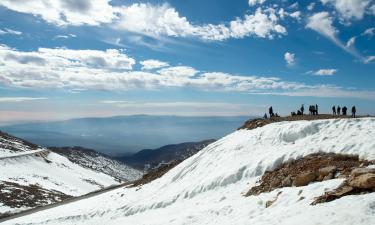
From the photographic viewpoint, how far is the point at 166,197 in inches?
1214

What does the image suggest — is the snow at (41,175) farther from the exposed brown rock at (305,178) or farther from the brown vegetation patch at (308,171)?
the exposed brown rock at (305,178)

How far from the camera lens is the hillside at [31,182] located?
60.1 m

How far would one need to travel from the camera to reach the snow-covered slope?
645 inches

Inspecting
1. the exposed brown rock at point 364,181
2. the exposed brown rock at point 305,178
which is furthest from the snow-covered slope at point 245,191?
the exposed brown rock at point 305,178

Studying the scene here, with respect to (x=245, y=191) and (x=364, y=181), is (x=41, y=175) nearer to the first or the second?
(x=245, y=191)

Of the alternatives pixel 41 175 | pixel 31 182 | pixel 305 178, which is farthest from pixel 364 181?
pixel 41 175

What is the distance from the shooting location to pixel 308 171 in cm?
2175

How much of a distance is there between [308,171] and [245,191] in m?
4.45

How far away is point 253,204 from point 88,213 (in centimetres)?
1976

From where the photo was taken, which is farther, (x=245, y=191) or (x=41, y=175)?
(x=41, y=175)

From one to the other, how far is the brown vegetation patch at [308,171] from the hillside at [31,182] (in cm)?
3955

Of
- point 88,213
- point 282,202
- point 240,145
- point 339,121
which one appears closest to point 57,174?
point 88,213

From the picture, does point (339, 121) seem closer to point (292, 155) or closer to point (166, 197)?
point (292, 155)

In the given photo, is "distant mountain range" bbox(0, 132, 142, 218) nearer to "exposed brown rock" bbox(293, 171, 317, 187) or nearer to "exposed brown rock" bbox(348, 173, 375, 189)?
"exposed brown rock" bbox(293, 171, 317, 187)
